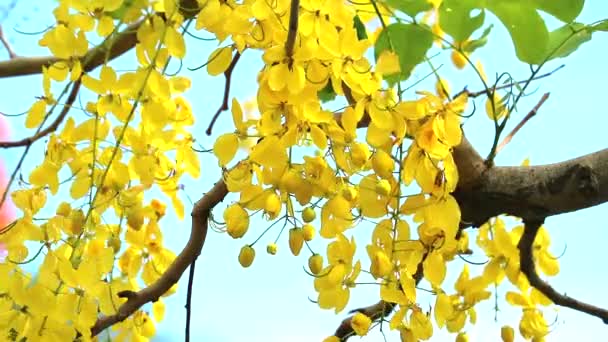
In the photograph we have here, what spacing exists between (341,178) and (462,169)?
0.16m

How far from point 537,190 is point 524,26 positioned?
129 mm

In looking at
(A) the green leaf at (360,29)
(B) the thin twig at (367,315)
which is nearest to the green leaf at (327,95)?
(A) the green leaf at (360,29)

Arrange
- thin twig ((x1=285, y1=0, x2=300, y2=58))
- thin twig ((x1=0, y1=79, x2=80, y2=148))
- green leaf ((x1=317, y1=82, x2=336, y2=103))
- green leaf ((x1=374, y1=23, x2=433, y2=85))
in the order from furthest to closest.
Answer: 1. thin twig ((x1=0, y1=79, x2=80, y2=148))
2. green leaf ((x1=317, y1=82, x2=336, y2=103))
3. green leaf ((x1=374, y1=23, x2=433, y2=85))
4. thin twig ((x1=285, y1=0, x2=300, y2=58))

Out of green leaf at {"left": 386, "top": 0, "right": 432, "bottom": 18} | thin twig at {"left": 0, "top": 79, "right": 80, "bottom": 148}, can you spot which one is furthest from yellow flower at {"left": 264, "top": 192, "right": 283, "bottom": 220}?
thin twig at {"left": 0, "top": 79, "right": 80, "bottom": 148}

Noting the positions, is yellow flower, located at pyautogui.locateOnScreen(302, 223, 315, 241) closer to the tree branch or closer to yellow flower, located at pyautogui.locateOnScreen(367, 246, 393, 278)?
yellow flower, located at pyautogui.locateOnScreen(367, 246, 393, 278)

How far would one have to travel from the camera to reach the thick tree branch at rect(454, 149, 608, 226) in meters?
0.53

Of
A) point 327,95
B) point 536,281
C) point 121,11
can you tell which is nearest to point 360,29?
point 327,95

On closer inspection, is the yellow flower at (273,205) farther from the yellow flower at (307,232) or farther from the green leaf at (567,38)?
the green leaf at (567,38)

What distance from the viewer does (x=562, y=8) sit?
474 mm

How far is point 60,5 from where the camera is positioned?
51cm

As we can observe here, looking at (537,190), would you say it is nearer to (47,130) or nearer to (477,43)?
(477,43)

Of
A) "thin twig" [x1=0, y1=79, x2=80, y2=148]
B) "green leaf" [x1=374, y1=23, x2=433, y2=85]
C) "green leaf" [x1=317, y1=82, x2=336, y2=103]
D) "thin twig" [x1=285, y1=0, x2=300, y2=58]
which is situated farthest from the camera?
"thin twig" [x1=0, y1=79, x2=80, y2=148]

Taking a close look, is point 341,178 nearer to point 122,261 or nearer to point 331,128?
point 331,128

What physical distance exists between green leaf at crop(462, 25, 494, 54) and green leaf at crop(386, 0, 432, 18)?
0.23 feet
